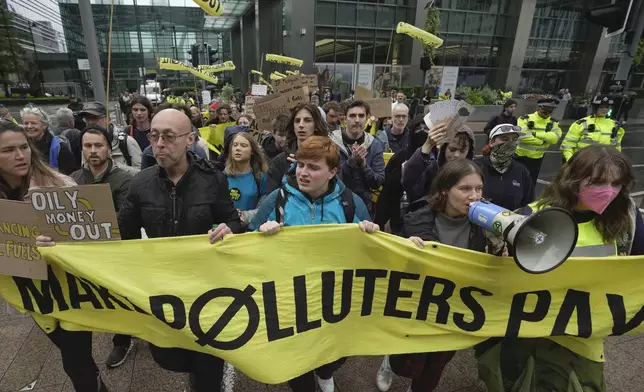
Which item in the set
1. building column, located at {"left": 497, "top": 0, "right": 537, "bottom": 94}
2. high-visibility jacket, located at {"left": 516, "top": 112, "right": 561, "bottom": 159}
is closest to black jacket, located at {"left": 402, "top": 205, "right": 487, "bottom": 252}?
high-visibility jacket, located at {"left": 516, "top": 112, "right": 561, "bottom": 159}

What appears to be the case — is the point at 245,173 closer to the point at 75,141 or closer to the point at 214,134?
the point at 75,141

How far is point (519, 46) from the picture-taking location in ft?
91.2

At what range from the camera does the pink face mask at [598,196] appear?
6.63 ft

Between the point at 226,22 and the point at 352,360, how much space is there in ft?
149

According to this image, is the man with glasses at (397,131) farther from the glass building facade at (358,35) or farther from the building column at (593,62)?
the building column at (593,62)

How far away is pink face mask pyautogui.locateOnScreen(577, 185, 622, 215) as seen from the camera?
2021 millimetres

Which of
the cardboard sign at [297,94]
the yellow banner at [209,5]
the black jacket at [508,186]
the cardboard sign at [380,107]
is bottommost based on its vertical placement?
the black jacket at [508,186]

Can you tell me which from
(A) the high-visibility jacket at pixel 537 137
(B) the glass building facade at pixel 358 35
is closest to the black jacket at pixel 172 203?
(A) the high-visibility jacket at pixel 537 137

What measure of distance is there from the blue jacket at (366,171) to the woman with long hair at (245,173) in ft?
2.56

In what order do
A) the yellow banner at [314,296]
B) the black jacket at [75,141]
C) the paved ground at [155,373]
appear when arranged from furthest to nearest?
the black jacket at [75,141] < the paved ground at [155,373] < the yellow banner at [314,296]

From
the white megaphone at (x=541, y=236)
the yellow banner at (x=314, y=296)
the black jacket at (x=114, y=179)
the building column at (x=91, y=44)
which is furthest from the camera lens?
the building column at (x=91, y=44)

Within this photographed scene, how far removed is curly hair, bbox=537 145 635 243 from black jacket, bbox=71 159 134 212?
114 inches

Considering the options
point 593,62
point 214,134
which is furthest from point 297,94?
point 593,62

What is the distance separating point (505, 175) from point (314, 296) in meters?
2.22
